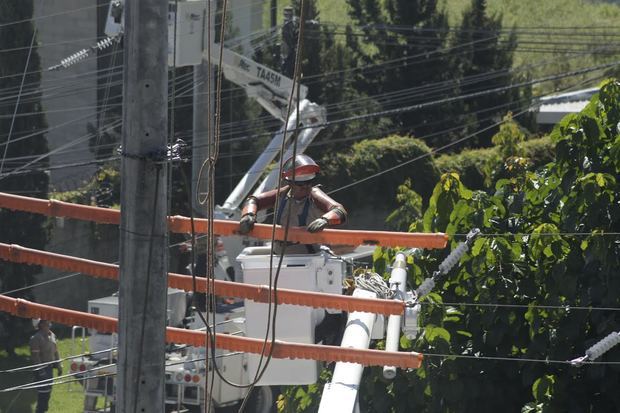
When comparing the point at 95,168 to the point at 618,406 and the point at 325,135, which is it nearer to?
the point at 325,135

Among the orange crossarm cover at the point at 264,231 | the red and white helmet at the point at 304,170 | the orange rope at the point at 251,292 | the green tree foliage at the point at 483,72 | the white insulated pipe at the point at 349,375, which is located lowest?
the white insulated pipe at the point at 349,375

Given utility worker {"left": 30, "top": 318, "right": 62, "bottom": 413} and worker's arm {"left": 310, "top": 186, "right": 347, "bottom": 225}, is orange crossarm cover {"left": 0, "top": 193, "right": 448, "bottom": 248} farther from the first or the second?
utility worker {"left": 30, "top": 318, "right": 62, "bottom": 413}

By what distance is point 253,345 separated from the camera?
7.74 m

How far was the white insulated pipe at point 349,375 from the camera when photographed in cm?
692

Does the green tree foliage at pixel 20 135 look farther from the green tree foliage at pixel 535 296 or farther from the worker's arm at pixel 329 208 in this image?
the worker's arm at pixel 329 208

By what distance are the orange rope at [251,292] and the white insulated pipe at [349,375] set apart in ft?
1.07

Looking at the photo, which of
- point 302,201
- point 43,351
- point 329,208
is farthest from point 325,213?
point 43,351

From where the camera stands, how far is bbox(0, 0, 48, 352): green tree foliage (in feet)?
73.0

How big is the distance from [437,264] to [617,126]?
6.09 feet

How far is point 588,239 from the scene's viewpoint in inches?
374

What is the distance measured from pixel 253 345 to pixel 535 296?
3.02 meters

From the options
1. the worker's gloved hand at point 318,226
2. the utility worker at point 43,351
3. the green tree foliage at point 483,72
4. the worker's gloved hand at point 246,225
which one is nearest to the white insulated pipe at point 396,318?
the worker's gloved hand at point 318,226

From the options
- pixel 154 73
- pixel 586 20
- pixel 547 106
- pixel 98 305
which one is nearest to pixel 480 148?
pixel 547 106

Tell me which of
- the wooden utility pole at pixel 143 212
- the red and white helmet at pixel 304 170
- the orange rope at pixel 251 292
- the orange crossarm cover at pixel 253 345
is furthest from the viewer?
the red and white helmet at pixel 304 170
